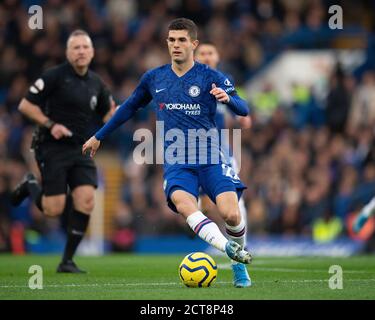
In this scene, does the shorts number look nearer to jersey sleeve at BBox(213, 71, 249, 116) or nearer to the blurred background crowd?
jersey sleeve at BBox(213, 71, 249, 116)

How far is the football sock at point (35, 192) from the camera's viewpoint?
12.7 meters

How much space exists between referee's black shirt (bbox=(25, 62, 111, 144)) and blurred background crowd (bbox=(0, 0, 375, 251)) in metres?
7.37

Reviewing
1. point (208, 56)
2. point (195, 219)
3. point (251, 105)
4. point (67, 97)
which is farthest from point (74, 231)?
point (251, 105)

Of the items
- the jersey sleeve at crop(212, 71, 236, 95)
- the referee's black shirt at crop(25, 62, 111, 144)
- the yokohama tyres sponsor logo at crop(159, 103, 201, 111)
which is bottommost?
the yokohama tyres sponsor logo at crop(159, 103, 201, 111)

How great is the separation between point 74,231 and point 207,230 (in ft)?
11.8

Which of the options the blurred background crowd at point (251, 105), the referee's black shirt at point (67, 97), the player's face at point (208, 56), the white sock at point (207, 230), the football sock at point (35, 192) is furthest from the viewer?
the blurred background crowd at point (251, 105)

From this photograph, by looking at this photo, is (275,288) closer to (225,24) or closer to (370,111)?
(370,111)

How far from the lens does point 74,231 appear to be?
40.5 ft

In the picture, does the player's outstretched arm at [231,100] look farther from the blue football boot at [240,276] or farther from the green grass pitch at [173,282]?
the green grass pitch at [173,282]

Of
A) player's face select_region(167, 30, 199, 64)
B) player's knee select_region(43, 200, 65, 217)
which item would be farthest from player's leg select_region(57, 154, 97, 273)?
player's face select_region(167, 30, 199, 64)

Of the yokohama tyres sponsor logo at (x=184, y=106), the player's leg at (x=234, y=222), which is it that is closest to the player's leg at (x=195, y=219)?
the player's leg at (x=234, y=222)

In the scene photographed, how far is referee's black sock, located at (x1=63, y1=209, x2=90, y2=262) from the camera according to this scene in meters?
12.2

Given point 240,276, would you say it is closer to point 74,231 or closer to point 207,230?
point 207,230

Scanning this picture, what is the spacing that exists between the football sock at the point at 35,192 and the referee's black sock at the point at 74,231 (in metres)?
0.47
